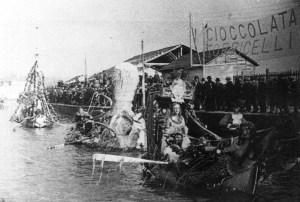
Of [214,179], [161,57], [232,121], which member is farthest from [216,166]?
[161,57]

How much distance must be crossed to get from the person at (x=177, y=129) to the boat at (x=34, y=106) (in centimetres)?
141

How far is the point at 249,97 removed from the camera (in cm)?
382

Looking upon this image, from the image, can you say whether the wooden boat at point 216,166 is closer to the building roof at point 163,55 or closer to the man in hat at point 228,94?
the man in hat at point 228,94

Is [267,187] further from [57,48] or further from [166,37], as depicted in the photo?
[57,48]

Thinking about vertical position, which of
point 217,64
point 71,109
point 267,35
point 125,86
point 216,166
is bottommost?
point 216,166

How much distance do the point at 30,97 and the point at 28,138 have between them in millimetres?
→ 446

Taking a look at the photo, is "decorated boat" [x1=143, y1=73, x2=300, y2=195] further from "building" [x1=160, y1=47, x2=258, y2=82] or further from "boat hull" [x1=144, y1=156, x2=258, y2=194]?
"building" [x1=160, y1=47, x2=258, y2=82]

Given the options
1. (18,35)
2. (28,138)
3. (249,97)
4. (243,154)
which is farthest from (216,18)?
(28,138)

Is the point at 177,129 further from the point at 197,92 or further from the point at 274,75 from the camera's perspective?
the point at 274,75

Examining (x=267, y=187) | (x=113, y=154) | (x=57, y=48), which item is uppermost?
(x=57, y=48)

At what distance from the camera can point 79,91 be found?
4066 millimetres

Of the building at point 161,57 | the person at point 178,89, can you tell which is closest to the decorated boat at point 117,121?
the building at point 161,57

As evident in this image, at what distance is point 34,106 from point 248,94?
2287 mm

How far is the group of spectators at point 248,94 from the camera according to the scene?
3.70 metres
